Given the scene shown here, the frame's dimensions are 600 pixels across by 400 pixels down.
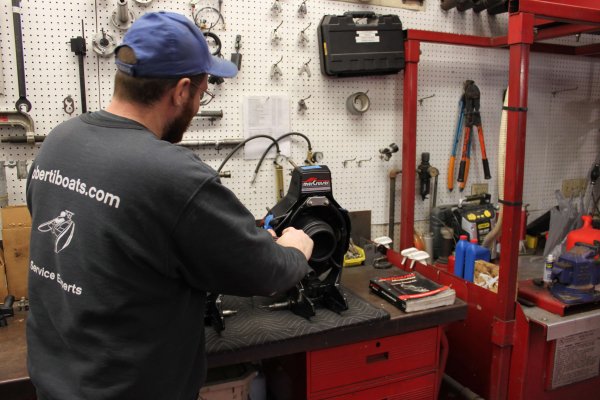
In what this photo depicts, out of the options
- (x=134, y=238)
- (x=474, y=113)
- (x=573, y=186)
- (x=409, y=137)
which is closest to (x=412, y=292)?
(x=409, y=137)

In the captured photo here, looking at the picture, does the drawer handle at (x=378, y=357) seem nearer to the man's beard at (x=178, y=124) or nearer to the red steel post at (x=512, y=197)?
the red steel post at (x=512, y=197)

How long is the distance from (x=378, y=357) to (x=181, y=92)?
1.14 metres

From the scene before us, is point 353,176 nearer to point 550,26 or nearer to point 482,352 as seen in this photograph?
point 482,352

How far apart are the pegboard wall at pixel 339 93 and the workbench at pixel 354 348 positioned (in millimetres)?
703

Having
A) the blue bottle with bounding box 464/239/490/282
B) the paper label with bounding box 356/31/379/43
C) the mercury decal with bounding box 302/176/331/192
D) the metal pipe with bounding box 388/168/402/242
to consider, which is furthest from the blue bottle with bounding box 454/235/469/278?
the paper label with bounding box 356/31/379/43

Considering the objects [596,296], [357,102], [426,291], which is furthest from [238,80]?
[596,296]

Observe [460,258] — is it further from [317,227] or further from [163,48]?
[163,48]

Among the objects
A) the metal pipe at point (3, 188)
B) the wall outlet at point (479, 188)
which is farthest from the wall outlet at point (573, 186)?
the metal pipe at point (3, 188)

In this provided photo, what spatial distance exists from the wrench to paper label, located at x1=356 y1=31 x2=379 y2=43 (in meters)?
1.35

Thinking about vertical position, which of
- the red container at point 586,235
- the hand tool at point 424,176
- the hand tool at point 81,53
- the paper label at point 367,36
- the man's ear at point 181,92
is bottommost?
the red container at point 586,235

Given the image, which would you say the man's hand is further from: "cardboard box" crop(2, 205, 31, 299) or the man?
"cardboard box" crop(2, 205, 31, 299)

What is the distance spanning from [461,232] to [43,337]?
1.91 metres

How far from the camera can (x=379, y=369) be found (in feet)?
5.40

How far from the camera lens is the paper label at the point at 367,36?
2141 millimetres
